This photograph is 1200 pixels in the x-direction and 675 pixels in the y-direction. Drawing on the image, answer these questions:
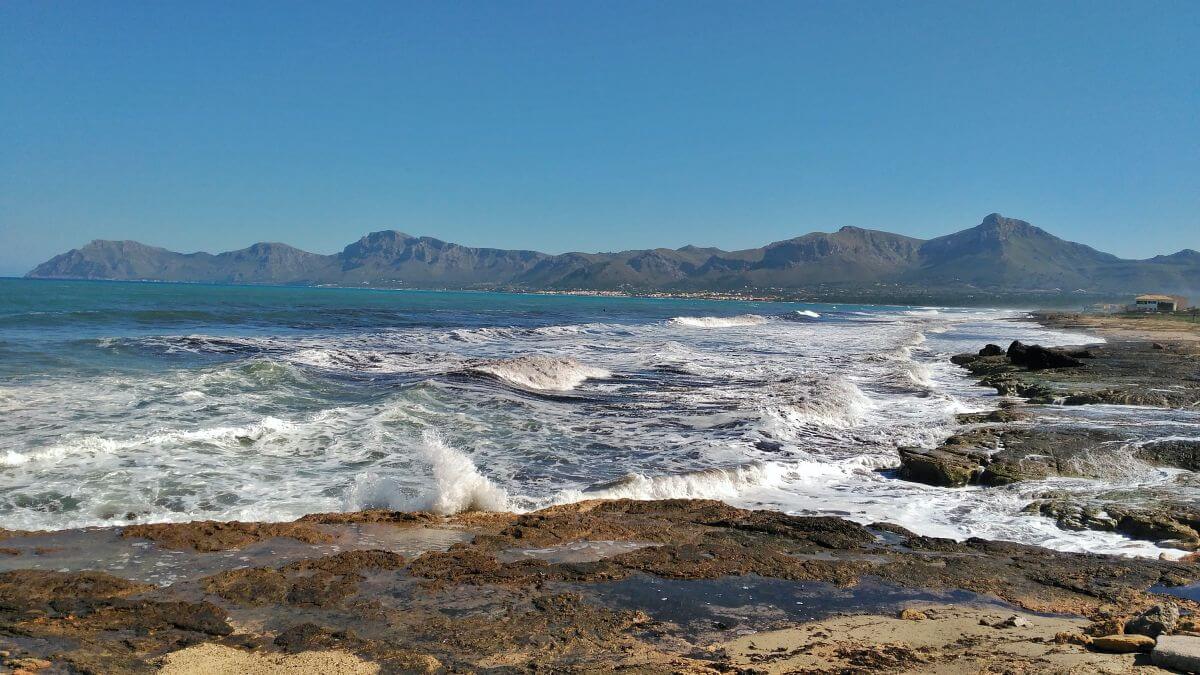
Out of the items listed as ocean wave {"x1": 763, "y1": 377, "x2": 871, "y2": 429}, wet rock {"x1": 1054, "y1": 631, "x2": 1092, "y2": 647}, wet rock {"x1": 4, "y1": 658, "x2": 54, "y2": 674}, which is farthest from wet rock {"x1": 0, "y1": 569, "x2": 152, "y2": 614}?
ocean wave {"x1": 763, "y1": 377, "x2": 871, "y2": 429}

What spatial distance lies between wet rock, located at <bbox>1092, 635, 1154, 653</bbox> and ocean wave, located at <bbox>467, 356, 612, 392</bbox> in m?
15.0

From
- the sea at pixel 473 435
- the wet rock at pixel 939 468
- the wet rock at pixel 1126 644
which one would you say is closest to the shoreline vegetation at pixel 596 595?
the wet rock at pixel 1126 644

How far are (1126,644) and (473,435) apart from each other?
34.0 feet

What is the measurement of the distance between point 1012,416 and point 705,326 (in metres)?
39.9

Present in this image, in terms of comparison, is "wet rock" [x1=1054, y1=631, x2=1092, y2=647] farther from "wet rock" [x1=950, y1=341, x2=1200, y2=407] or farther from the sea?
"wet rock" [x1=950, y1=341, x2=1200, y2=407]

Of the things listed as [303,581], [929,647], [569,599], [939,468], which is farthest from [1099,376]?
[303,581]

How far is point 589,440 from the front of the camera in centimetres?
1277

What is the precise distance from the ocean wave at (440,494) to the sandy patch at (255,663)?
12.3 ft

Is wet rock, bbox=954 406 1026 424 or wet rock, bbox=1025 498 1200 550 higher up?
wet rock, bbox=954 406 1026 424

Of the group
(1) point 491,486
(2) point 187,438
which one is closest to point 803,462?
(1) point 491,486

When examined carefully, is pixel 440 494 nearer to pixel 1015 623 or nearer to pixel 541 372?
pixel 1015 623

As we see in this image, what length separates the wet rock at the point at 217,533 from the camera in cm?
673

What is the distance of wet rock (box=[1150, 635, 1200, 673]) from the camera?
415 centimetres

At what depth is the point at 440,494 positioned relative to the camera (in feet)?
28.3
